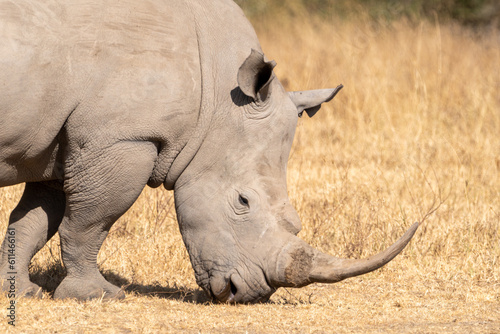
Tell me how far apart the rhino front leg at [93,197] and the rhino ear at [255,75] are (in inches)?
23.4

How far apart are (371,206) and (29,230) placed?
3.02 meters

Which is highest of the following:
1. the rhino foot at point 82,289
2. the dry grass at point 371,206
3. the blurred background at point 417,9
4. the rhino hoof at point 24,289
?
the rhino foot at point 82,289

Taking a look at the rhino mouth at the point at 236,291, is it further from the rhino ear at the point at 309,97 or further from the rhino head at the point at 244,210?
the rhino ear at the point at 309,97

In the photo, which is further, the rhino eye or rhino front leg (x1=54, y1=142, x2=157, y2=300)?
the rhino eye

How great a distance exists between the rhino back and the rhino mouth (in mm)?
851

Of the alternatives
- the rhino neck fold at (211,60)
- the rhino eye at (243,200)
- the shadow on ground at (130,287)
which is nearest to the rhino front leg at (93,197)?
the rhino neck fold at (211,60)

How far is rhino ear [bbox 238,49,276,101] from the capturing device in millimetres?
4359

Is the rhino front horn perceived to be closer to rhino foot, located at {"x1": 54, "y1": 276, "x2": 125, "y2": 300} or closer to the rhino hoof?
rhino foot, located at {"x1": 54, "y1": 276, "x2": 125, "y2": 300}

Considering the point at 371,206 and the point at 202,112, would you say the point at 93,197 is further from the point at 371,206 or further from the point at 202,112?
the point at 371,206

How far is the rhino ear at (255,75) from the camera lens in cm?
436

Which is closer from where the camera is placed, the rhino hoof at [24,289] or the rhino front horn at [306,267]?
the rhino front horn at [306,267]

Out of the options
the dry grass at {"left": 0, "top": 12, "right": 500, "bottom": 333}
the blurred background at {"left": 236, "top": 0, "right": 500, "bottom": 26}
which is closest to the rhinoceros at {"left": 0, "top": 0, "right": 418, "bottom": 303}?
the dry grass at {"left": 0, "top": 12, "right": 500, "bottom": 333}

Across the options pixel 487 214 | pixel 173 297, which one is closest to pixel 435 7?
pixel 487 214

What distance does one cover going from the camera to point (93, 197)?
443cm
